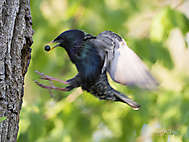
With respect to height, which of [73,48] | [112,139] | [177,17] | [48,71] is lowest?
[112,139]

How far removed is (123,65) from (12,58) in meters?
0.49

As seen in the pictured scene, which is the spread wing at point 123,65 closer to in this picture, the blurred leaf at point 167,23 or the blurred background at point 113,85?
the blurred background at point 113,85

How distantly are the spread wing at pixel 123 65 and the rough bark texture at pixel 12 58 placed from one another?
14.5 inches

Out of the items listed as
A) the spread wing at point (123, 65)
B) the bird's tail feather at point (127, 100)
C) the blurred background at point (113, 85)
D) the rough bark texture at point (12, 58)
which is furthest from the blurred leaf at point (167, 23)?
the rough bark texture at point (12, 58)

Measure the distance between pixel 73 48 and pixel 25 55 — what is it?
0.34 meters

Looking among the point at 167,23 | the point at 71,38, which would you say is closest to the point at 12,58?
the point at 71,38

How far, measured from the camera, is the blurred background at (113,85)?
3.03m

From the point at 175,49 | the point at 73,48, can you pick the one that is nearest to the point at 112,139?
the point at 175,49

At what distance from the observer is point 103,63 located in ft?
5.59

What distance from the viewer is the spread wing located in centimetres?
146

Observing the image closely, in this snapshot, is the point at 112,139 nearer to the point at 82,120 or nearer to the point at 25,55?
the point at 82,120

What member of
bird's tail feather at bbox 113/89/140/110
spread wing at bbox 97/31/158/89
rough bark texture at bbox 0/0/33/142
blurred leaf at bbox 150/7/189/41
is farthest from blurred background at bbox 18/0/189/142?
rough bark texture at bbox 0/0/33/142

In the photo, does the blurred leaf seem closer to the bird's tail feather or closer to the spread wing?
the bird's tail feather

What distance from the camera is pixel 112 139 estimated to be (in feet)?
14.4
